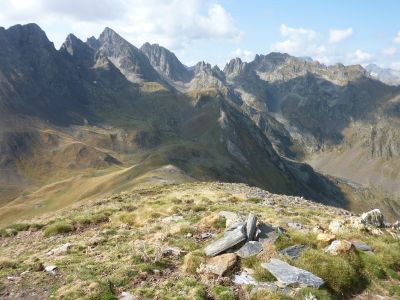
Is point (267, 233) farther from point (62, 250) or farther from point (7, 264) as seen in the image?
point (7, 264)

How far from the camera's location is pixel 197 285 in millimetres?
20281

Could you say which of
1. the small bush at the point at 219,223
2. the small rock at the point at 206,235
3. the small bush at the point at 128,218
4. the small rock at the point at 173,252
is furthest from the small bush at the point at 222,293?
the small bush at the point at 128,218

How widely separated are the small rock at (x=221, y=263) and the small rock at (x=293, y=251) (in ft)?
9.22

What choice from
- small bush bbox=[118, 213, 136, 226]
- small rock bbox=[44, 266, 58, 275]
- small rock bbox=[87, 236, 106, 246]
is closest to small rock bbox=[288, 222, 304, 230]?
small bush bbox=[118, 213, 136, 226]

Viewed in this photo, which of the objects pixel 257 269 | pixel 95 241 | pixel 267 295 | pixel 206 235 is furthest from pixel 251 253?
pixel 95 241

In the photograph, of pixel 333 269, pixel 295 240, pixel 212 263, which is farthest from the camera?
pixel 295 240

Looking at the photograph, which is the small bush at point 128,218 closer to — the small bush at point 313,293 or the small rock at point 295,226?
the small rock at point 295,226

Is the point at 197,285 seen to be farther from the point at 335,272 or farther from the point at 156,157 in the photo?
A: the point at 156,157

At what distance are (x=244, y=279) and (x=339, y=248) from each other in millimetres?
5932

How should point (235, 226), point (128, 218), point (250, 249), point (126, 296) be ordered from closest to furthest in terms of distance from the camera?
point (126, 296), point (250, 249), point (235, 226), point (128, 218)

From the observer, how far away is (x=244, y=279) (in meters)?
21.2

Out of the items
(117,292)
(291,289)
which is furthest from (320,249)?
(117,292)

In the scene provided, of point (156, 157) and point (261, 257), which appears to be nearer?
point (261, 257)

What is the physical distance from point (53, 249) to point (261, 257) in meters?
13.4
